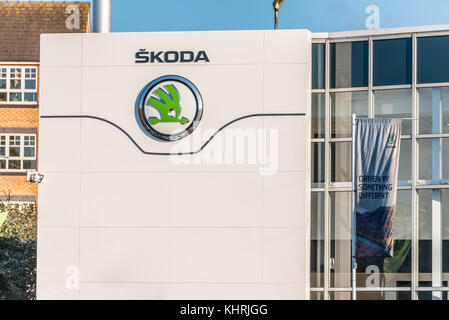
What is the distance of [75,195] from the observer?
14.7 metres

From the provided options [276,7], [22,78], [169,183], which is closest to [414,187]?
[169,183]

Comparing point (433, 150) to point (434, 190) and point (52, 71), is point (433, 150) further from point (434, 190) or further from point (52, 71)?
point (52, 71)

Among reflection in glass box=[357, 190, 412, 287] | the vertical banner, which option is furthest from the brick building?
the vertical banner

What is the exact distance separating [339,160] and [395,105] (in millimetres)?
2025

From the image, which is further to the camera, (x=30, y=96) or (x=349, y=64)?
(x=30, y=96)

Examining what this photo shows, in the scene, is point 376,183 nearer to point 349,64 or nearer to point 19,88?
point 349,64

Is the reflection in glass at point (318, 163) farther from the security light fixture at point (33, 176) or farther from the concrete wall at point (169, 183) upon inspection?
the security light fixture at point (33, 176)

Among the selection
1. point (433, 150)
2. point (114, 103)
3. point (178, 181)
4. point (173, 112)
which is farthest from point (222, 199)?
point (433, 150)

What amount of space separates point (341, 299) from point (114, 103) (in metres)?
7.71

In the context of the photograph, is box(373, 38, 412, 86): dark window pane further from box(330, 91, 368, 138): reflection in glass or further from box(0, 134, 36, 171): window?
box(0, 134, 36, 171): window

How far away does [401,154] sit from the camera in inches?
595

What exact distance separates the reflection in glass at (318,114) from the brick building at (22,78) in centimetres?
1811

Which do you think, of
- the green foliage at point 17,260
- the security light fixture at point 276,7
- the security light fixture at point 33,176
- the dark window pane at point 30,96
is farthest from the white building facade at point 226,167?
the dark window pane at point 30,96

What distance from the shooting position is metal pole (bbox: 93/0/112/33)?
52.0 feet
